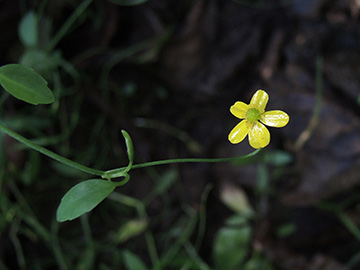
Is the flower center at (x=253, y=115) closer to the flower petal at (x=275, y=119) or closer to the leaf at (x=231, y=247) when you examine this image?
the flower petal at (x=275, y=119)

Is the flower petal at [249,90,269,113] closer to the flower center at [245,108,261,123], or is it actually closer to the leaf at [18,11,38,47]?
the flower center at [245,108,261,123]

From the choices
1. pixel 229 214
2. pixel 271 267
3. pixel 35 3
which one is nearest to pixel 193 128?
pixel 229 214

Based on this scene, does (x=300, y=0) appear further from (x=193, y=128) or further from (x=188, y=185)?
(x=188, y=185)

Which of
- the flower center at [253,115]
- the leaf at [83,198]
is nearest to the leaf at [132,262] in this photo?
the leaf at [83,198]

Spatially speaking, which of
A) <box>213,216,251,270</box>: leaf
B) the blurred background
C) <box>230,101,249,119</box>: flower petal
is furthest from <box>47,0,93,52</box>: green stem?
<box>213,216,251,270</box>: leaf

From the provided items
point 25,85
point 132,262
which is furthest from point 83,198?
point 132,262

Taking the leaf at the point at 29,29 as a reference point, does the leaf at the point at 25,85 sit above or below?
below

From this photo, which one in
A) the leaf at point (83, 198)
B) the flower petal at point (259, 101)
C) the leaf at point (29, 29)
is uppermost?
the leaf at point (29, 29)

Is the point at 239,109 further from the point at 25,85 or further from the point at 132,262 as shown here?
the point at 132,262
